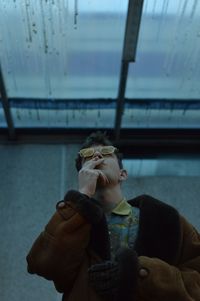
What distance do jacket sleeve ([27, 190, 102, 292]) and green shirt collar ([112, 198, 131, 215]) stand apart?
18cm

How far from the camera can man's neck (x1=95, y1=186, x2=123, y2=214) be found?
5.23 ft

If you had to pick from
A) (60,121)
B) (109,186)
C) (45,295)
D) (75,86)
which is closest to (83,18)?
(75,86)

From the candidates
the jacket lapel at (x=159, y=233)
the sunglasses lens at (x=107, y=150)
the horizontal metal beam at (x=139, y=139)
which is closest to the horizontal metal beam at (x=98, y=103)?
the horizontal metal beam at (x=139, y=139)

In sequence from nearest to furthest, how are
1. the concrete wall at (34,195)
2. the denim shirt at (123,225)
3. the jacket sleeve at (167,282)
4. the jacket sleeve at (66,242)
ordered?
the jacket sleeve at (167,282), the jacket sleeve at (66,242), the denim shirt at (123,225), the concrete wall at (34,195)

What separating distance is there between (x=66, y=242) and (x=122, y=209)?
0.28 m

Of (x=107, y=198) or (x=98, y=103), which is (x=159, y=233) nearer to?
(x=107, y=198)

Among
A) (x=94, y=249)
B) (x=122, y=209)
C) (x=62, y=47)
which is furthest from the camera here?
(x=62, y=47)

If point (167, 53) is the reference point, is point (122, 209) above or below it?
above

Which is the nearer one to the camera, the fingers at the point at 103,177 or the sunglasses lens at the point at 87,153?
the fingers at the point at 103,177

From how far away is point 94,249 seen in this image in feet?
4.79

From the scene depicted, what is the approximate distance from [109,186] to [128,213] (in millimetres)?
127

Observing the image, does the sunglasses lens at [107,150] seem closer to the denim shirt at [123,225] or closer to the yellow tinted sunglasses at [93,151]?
the yellow tinted sunglasses at [93,151]

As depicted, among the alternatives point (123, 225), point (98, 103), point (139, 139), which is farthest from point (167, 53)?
point (123, 225)

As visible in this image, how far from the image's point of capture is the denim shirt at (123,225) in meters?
1.49
